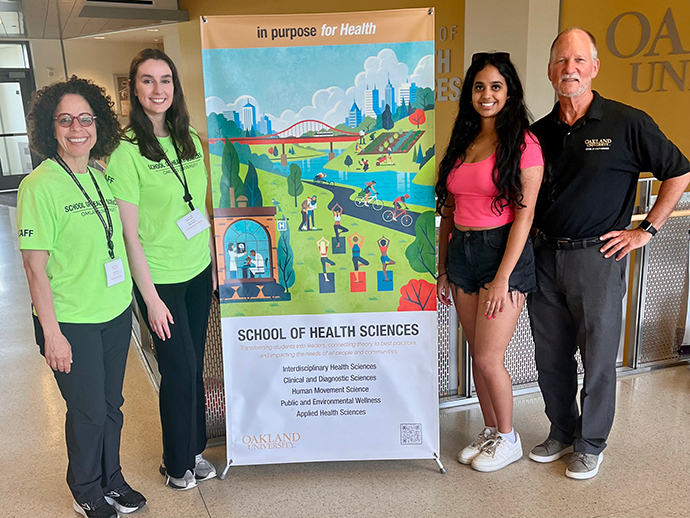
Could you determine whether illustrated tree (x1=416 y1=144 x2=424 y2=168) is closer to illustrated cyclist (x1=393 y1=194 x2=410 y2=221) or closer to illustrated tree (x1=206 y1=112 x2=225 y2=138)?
illustrated cyclist (x1=393 y1=194 x2=410 y2=221)

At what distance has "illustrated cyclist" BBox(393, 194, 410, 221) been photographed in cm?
236

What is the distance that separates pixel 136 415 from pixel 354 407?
1.39 m

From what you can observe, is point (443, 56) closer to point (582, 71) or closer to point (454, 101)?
point (454, 101)

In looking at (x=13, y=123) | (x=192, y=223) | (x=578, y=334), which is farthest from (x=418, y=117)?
(x=13, y=123)

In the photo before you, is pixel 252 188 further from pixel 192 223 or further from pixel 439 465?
pixel 439 465

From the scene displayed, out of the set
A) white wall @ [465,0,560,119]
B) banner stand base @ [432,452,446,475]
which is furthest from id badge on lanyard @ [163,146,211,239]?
white wall @ [465,0,560,119]

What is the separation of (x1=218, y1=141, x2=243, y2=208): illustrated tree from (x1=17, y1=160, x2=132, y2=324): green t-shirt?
41cm

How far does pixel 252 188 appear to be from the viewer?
2.32 m

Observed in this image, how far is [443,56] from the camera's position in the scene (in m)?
6.19

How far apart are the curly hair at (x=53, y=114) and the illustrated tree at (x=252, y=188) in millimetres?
485

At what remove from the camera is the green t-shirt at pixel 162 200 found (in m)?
2.11

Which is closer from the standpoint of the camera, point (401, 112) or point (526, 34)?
point (401, 112)

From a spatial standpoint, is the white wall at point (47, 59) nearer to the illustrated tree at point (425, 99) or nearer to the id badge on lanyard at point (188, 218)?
the id badge on lanyard at point (188, 218)

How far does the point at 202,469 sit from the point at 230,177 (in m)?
1.27
